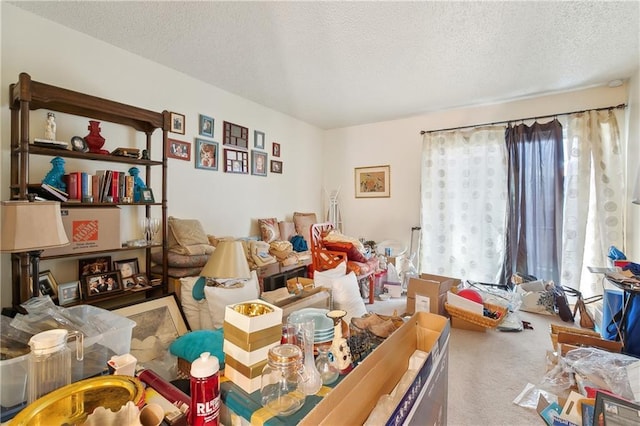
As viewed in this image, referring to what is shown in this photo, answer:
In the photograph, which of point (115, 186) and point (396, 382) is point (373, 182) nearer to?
point (115, 186)

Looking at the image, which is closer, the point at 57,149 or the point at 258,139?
the point at 57,149

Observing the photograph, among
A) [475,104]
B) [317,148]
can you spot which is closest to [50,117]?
[317,148]

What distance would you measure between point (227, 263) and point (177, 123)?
6.93 ft

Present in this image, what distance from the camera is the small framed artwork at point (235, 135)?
352 cm

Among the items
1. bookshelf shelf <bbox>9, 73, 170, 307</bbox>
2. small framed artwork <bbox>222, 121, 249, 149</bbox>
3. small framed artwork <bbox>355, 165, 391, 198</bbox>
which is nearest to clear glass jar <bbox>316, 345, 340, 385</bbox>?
bookshelf shelf <bbox>9, 73, 170, 307</bbox>

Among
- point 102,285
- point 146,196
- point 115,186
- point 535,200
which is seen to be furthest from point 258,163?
point 535,200

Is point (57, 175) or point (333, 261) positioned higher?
point (57, 175)

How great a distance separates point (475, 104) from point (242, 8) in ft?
11.1

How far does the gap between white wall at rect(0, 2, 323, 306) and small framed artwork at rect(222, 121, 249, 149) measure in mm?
76

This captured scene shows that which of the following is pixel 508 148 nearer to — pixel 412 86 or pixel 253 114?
pixel 412 86

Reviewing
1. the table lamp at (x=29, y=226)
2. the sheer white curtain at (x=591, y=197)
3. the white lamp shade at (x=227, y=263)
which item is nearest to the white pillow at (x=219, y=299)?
the white lamp shade at (x=227, y=263)

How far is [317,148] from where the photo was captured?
17.2 ft

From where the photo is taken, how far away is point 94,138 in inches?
87.4

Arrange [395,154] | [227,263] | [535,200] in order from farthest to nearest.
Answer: [395,154] < [535,200] < [227,263]
